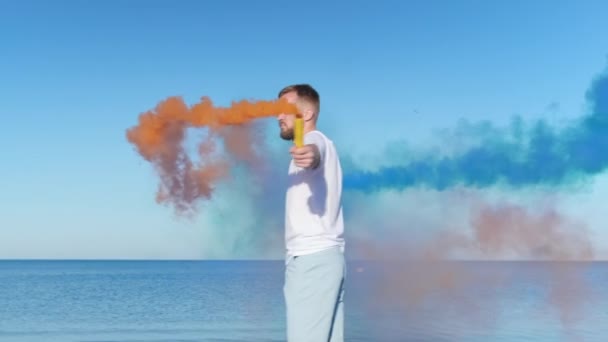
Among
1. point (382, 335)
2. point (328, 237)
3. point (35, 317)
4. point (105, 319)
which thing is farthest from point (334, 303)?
point (35, 317)

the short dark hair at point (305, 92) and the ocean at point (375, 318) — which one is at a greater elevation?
the short dark hair at point (305, 92)

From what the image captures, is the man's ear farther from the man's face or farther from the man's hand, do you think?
the man's hand

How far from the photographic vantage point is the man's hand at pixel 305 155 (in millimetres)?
3838

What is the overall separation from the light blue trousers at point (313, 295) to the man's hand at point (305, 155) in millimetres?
541

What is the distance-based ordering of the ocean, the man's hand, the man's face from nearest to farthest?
1. the man's hand
2. the man's face
3. the ocean

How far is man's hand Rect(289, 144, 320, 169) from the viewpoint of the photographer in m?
3.84

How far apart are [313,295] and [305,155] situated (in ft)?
2.71

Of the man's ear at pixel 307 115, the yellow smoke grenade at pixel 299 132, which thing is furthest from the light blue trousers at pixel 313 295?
the man's ear at pixel 307 115

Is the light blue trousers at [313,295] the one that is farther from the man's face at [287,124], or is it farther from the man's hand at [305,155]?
the man's face at [287,124]

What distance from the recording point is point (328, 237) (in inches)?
162

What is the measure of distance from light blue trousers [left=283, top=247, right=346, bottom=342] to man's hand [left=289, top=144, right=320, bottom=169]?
541mm

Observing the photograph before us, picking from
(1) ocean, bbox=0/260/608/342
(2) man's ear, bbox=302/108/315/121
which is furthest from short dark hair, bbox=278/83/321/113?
(1) ocean, bbox=0/260/608/342

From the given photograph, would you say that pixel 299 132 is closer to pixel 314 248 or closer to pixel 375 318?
pixel 314 248


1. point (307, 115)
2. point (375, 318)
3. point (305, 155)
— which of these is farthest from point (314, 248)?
point (375, 318)
